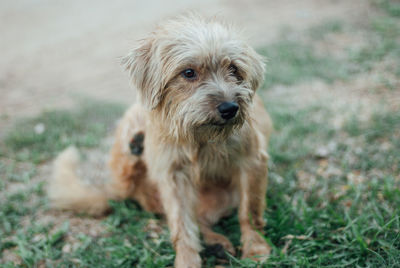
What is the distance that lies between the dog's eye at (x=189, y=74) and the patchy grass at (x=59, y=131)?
284cm

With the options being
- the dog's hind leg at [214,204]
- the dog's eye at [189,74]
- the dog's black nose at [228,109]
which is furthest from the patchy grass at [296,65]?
the dog's black nose at [228,109]

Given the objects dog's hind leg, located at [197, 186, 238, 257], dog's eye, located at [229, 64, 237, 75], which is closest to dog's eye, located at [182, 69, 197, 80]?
dog's eye, located at [229, 64, 237, 75]

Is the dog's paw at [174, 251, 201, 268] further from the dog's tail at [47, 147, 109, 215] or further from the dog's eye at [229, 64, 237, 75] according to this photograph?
the dog's eye at [229, 64, 237, 75]

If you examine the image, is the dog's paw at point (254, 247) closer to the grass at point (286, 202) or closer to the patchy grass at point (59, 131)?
the grass at point (286, 202)

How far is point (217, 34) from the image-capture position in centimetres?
286

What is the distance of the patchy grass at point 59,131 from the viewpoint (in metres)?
5.16

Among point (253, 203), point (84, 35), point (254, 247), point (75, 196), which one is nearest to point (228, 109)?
point (253, 203)

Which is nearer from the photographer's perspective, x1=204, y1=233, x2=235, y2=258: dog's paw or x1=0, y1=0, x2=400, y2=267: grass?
x1=0, y1=0, x2=400, y2=267: grass

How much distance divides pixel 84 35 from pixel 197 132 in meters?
7.85

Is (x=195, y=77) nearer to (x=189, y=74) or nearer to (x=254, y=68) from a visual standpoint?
(x=189, y=74)

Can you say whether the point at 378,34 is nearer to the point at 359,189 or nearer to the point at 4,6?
the point at 359,189

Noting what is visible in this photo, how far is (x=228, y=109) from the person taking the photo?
2660mm

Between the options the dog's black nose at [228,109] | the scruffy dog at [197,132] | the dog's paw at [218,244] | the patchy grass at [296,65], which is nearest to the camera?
the dog's black nose at [228,109]

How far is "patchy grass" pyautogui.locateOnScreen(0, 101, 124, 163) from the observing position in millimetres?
5160
